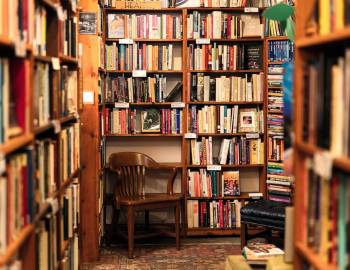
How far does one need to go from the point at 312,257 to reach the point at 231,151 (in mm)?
3538

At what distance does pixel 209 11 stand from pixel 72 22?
2162 millimetres

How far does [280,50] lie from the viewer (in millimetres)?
5309

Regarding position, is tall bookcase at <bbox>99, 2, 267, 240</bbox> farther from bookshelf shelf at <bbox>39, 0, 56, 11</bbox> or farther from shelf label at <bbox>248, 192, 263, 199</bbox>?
bookshelf shelf at <bbox>39, 0, 56, 11</bbox>

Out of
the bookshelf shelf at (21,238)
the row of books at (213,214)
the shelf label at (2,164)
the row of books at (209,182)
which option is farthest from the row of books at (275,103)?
the shelf label at (2,164)

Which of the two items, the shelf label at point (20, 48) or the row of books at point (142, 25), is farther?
the row of books at point (142, 25)

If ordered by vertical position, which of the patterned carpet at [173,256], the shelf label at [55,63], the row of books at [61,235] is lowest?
the patterned carpet at [173,256]

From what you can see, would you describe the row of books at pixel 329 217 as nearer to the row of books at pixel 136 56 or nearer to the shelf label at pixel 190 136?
the shelf label at pixel 190 136

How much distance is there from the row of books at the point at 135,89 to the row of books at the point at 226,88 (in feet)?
1.05

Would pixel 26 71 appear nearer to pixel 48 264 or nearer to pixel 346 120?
pixel 48 264

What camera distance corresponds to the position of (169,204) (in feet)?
16.2

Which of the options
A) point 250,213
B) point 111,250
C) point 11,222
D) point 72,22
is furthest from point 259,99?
point 11,222

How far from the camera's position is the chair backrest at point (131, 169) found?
5121 millimetres

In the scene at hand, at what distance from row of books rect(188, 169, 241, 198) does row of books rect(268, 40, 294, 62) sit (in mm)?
1175

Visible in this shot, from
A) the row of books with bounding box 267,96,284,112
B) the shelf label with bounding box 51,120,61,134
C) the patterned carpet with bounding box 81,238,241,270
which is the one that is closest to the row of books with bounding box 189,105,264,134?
the row of books with bounding box 267,96,284,112
